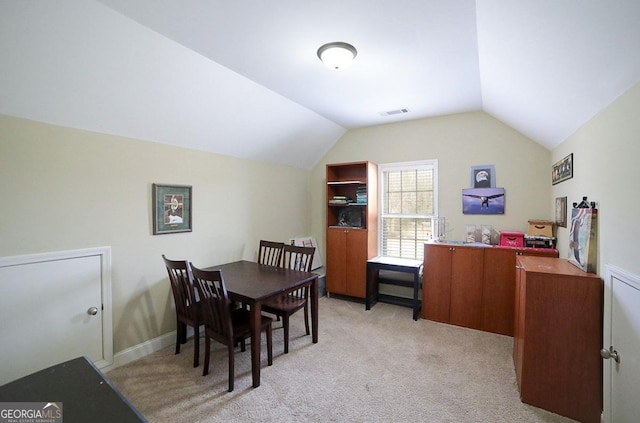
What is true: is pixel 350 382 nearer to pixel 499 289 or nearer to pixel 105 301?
pixel 499 289

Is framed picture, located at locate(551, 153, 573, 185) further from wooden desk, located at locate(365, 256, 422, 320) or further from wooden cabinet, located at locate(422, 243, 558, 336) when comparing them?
wooden desk, located at locate(365, 256, 422, 320)

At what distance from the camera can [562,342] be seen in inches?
74.9

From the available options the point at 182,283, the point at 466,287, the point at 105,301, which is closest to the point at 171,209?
the point at 182,283

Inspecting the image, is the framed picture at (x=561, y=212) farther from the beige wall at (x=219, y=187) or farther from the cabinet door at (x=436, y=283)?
the cabinet door at (x=436, y=283)

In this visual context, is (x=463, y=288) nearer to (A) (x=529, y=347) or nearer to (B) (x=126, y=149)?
(A) (x=529, y=347)

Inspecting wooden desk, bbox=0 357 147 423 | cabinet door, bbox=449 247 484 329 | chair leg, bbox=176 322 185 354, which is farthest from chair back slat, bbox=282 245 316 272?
wooden desk, bbox=0 357 147 423

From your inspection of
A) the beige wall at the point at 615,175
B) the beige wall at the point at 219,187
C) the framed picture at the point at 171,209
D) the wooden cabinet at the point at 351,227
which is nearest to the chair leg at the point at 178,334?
the beige wall at the point at 219,187

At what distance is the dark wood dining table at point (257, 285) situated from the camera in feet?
7.27

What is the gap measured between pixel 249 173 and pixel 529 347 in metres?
3.45

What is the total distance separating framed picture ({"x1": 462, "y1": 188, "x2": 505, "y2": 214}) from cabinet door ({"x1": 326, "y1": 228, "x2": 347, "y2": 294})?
5.67ft

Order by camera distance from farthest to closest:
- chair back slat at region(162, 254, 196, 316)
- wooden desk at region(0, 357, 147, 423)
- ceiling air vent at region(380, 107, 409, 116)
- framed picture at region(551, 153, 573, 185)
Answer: ceiling air vent at region(380, 107, 409, 116) < framed picture at region(551, 153, 573, 185) < chair back slat at region(162, 254, 196, 316) < wooden desk at region(0, 357, 147, 423)

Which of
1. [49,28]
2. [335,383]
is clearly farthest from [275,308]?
[49,28]

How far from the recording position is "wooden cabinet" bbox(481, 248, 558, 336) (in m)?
3.05

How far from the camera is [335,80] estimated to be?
2752 mm
